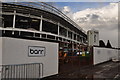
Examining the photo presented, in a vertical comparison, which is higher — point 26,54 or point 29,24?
point 29,24

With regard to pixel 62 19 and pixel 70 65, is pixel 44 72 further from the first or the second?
pixel 62 19

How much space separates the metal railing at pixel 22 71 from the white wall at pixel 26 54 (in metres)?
0.24

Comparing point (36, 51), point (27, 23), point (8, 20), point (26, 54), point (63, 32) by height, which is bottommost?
point (26, 54)

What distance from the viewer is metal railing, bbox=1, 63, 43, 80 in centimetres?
545

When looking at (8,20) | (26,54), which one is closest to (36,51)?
(26,54)

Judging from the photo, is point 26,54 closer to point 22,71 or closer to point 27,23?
point 22,71

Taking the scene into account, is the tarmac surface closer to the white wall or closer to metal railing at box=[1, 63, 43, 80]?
the white wall

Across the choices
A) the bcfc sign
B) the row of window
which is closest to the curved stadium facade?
the row of window

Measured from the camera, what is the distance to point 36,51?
7285mm

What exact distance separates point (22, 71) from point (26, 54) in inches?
38.2

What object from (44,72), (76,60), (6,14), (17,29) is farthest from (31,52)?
(6,14)

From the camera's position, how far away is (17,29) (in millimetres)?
29844

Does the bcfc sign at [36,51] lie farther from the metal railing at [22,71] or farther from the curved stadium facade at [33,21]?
the curved stadium facade at [33,21]

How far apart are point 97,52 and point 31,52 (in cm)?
1109
